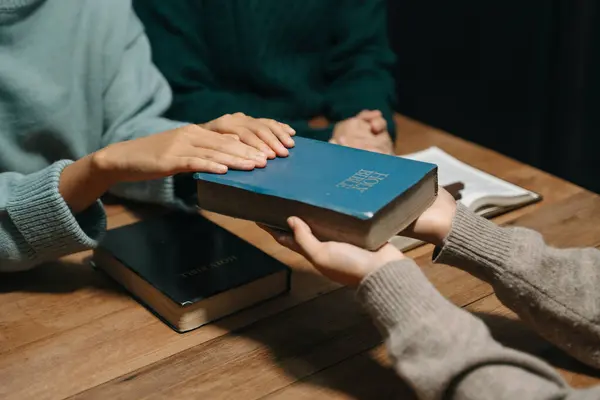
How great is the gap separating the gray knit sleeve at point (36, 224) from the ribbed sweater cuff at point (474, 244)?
41 centimetres

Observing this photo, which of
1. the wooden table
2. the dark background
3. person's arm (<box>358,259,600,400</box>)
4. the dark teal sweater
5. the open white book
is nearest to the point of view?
person's arm (<box>358,259,600,400</box>)

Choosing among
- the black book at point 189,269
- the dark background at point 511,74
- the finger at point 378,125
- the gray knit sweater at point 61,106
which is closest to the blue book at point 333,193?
the black book at point 189,269

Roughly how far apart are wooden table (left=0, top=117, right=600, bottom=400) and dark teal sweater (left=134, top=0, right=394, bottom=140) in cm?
37

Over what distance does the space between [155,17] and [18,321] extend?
0.55 m

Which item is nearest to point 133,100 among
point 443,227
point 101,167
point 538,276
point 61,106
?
point 61,106

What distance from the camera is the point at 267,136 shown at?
812 millimetres

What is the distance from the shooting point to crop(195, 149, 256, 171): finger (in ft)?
2.48

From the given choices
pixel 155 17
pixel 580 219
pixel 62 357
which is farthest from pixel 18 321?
pixel 580 219

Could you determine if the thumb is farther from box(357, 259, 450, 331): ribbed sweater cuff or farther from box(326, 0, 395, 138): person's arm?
box(326, 0, 395, 138): person's arm

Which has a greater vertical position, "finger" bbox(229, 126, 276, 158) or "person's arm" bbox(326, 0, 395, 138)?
"finger" bbox(229, 126, 276, 158)

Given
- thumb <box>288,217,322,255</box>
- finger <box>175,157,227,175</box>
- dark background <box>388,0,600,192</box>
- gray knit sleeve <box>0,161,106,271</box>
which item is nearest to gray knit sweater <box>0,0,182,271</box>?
gray knit sleeve <box>0,161,106,271</box>

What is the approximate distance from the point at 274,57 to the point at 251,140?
1.54 ft

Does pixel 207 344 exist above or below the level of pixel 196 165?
below

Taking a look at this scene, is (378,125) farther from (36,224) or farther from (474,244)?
(36,224)
